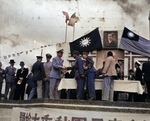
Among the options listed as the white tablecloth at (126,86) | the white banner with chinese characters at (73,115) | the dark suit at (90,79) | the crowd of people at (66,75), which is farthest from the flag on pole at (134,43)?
the white banner with chinese characters at (73,115)

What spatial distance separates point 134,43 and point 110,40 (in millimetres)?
918

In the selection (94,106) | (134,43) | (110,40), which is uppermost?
(110,40)

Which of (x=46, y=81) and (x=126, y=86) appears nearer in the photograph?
(x=126, y=86)

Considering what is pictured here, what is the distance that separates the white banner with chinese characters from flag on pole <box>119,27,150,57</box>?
4204 millimetres

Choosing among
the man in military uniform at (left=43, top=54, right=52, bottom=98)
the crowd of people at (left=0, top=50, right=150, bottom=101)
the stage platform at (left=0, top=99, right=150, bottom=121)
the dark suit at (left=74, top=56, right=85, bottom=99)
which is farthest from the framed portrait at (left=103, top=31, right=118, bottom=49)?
the stage platform at (left=0, top=99, right=150, bottom=121)

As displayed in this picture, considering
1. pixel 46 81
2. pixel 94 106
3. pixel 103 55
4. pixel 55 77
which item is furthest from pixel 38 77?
pixel 103 55

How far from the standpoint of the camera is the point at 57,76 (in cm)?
691

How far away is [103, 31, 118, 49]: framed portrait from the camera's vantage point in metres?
10.0

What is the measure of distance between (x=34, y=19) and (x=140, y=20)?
405 cm

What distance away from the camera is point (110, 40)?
10.1 metres

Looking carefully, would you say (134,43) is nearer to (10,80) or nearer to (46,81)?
(46,81)

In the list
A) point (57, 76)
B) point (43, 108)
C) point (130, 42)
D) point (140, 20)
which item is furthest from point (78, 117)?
point (140, 20)

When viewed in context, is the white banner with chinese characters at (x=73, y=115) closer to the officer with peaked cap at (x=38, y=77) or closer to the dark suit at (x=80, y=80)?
the dark suit at (x=80, y=80)

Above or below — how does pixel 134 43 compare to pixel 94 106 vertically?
above
